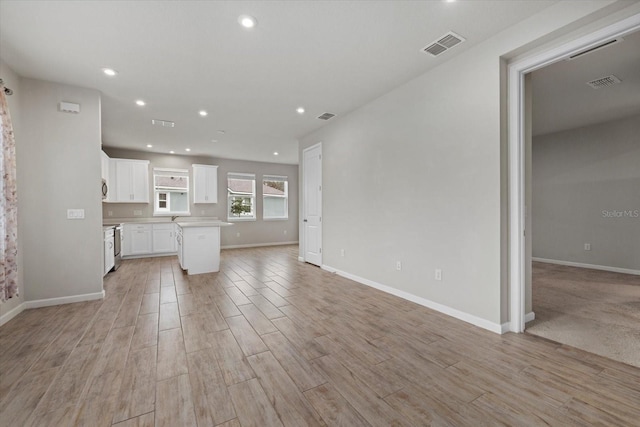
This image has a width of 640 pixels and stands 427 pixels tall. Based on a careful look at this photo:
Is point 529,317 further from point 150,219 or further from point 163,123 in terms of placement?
point 150,219

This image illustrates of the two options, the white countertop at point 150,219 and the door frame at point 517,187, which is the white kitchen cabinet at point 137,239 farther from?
the door frame at point 517,187

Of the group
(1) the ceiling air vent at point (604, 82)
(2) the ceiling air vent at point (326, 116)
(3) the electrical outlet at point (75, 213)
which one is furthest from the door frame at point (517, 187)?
(3) the electrical outlet at point (75, 213)

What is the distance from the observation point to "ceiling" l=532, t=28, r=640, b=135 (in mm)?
2926

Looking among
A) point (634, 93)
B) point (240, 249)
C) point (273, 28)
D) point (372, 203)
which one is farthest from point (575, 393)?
point (240, 249)

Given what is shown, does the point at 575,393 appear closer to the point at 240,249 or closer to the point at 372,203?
the point at 372,203

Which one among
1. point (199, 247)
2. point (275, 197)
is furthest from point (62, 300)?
point (275, 197)

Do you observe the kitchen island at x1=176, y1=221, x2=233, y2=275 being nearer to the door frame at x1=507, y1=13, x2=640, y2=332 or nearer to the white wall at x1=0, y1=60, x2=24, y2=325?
the white wall at x1=0, y1=60, x2=24, y2=325

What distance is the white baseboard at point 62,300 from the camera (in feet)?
11.0

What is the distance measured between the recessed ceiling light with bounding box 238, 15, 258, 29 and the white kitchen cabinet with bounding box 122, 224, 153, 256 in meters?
6.07

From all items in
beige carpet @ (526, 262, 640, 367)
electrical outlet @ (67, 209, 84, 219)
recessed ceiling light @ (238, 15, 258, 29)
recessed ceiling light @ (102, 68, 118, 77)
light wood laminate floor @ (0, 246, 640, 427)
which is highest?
recessed ceiling light @ (102, 68, 118, 77)

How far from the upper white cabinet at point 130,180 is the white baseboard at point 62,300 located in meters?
3.83

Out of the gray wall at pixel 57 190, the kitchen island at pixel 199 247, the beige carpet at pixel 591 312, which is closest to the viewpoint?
the beige carpet at pixel 591 312

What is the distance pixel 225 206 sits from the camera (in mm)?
8422

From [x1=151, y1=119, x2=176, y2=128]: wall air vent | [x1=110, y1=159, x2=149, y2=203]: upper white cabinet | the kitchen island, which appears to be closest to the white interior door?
the kitchen island
